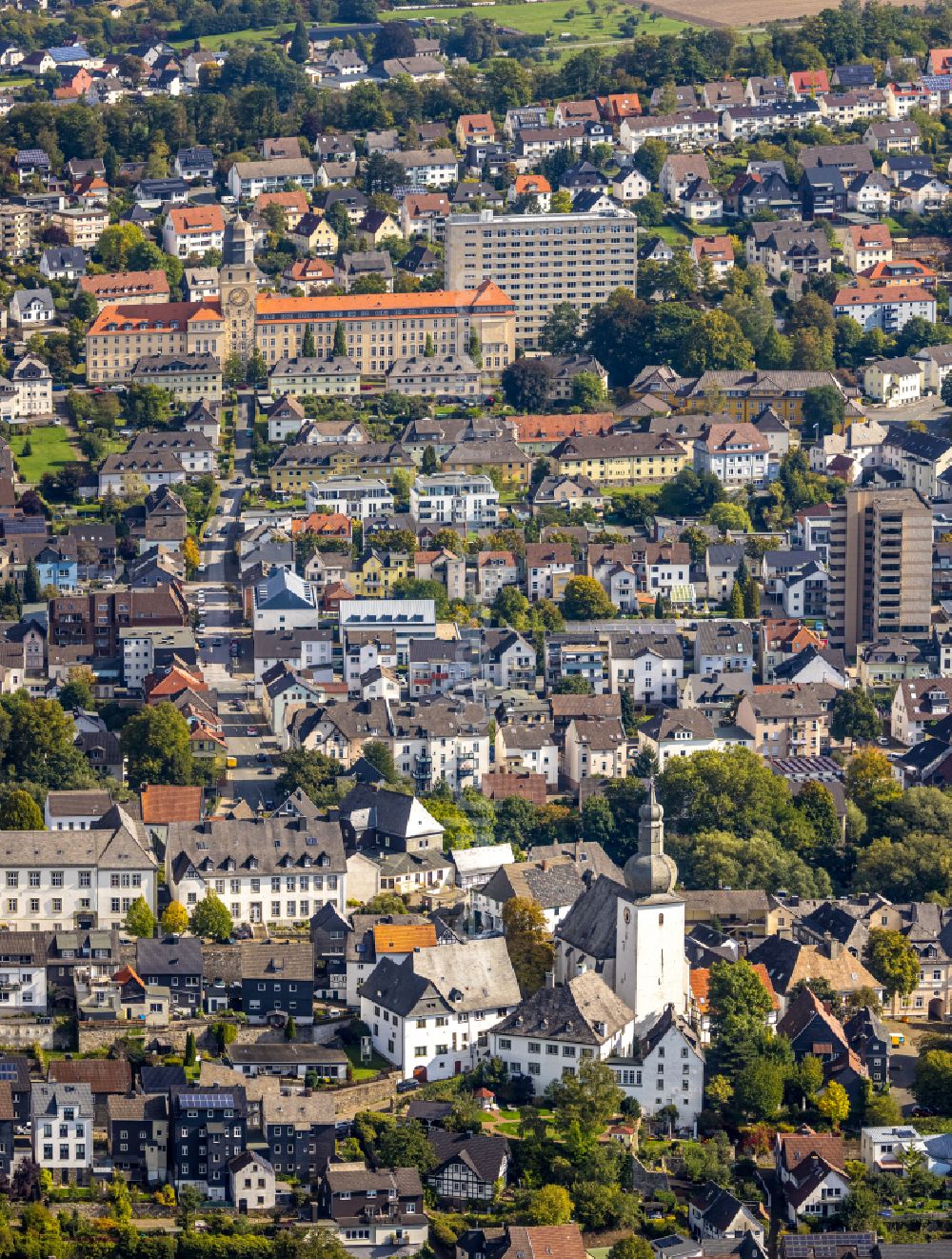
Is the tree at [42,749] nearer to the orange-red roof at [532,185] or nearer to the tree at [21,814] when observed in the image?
the tree at [21,814]

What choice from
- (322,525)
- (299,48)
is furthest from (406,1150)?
(299,48)

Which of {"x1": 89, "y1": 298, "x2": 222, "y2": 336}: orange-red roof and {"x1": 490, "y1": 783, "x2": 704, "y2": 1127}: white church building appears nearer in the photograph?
{"x1": 490, "y1": 783, "x2": 704, "y2": 1127}: white church building

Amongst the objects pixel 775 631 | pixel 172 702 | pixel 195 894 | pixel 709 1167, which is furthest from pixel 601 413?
pixel 709 1167

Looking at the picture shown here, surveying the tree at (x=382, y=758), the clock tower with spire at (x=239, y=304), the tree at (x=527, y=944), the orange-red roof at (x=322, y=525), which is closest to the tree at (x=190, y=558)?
the orange-red roof at (x=322, y=525)

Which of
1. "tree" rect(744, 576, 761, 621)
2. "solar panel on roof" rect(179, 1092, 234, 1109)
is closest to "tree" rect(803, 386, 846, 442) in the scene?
"tree" rect(744, 576, 761, 621)

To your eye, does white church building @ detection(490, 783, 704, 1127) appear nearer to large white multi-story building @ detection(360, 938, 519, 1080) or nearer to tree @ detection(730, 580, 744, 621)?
large white multi-story building @ detection(360, 938, 519, 1080)

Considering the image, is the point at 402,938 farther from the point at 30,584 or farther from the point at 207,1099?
the point at 30,584
